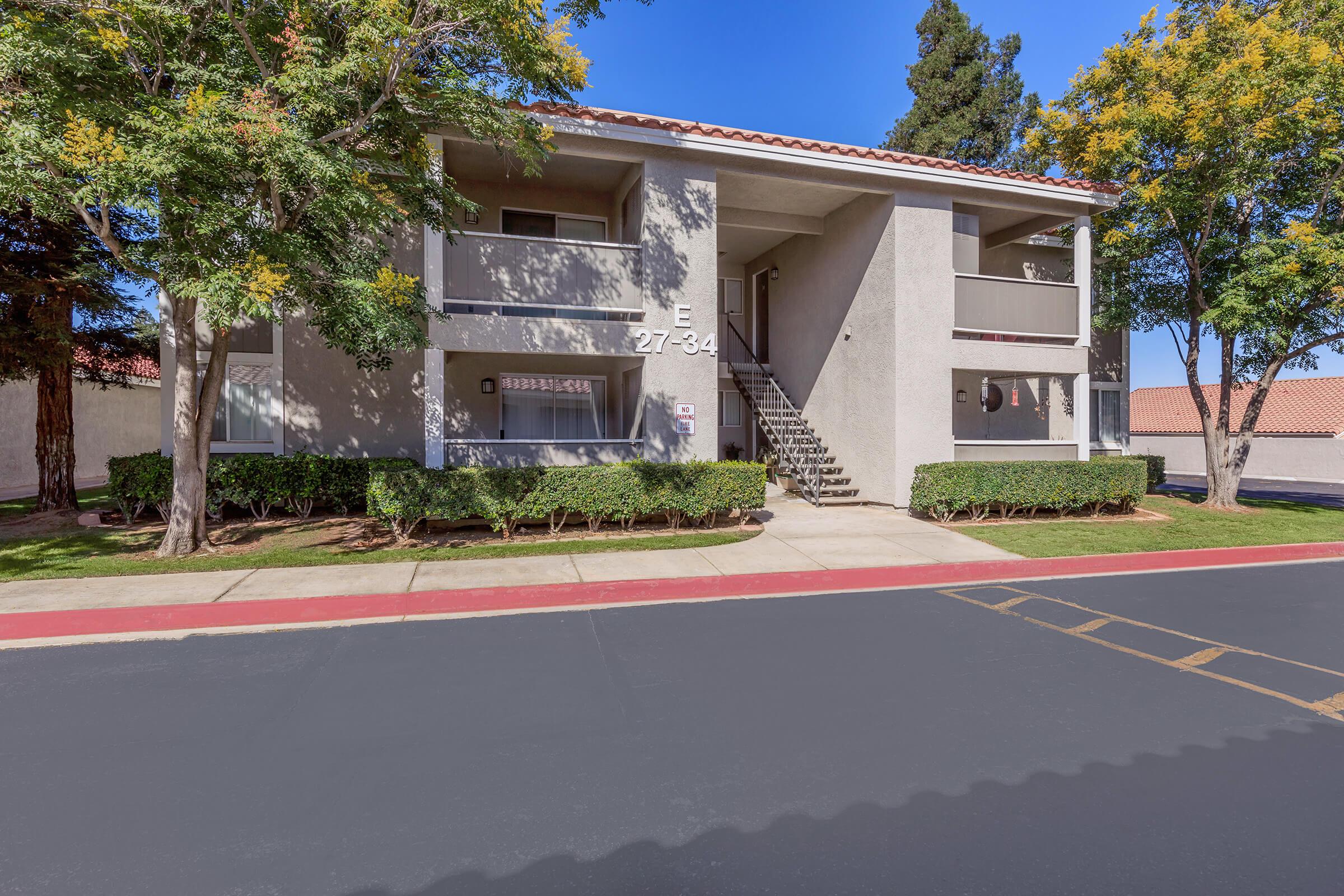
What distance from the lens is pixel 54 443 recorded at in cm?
1261

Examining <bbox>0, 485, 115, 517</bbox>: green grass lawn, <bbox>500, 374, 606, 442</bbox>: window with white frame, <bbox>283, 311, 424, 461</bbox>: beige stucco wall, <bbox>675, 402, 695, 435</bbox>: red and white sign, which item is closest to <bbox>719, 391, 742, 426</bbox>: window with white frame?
<bbox>500, 374, 606, 442</bbox>: window with white frame

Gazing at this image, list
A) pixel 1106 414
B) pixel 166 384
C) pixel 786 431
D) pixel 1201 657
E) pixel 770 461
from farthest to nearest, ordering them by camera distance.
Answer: pixel 1106 414 < pixel 770 461 < pixel 786 431 < pixel 166 384 < pixel 1201 657

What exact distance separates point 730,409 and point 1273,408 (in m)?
29.8

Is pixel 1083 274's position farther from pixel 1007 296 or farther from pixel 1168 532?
pixel 1168 532

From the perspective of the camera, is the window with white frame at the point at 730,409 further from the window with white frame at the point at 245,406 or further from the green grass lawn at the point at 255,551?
the window with white frame at the point at 245,406

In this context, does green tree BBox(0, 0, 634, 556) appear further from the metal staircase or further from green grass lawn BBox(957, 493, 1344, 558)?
green grass lawn BBox(957, 493, 1344, 558)

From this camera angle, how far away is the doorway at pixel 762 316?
18.3m

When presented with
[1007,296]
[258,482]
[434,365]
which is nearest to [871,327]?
[1007,296]

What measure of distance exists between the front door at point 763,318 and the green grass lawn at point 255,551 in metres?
8.47

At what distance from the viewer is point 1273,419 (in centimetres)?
2992

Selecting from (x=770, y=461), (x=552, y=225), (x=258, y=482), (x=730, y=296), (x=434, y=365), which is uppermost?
(x=552, y=225)

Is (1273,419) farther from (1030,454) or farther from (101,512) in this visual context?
(101,512)

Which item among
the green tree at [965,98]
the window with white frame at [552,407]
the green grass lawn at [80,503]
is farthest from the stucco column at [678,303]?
the green tree at [965,98]

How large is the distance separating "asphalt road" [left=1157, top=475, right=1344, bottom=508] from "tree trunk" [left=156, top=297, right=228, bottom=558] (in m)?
23.1
